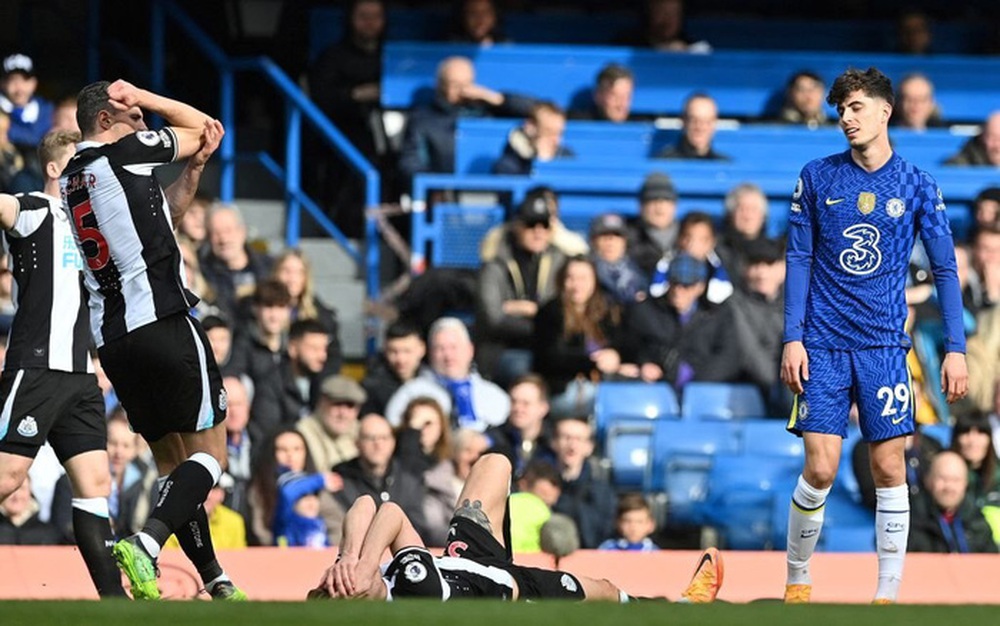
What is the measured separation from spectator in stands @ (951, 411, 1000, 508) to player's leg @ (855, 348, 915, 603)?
338cm

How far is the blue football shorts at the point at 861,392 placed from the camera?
27.0 ft

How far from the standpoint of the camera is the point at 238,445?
38.2ft

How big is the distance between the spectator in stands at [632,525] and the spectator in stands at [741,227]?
250 cm

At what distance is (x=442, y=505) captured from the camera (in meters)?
11.3

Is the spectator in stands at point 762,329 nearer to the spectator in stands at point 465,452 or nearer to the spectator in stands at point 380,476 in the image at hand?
the spectator in stands at point 465,452

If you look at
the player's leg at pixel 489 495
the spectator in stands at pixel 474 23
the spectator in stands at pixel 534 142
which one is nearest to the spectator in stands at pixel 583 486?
the player's leg at pixel 489 495

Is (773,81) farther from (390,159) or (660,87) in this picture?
(390,159)

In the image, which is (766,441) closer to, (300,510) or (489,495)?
(300,510)

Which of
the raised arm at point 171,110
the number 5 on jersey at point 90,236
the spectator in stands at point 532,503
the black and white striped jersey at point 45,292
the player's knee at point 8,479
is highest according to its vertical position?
the raised arm at point 171,110

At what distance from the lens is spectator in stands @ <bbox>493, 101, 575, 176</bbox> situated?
1391 cm

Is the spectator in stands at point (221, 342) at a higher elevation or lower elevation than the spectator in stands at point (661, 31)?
lower

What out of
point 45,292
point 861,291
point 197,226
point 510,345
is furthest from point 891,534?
point 197,226

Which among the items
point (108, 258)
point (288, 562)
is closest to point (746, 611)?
point (108, 258)

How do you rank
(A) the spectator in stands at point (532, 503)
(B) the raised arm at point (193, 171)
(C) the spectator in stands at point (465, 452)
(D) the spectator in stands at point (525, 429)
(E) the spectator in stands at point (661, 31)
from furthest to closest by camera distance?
1. (E) the spectator in stands at point (661, 31)
2. (D) the spectator in stands at point (525, 429)
3. (C) the spectator in stands at point (465, 452)
4. (A) the spectator in stands at point (532, 503)
5. (B) the raised arm at point (193, 171)
